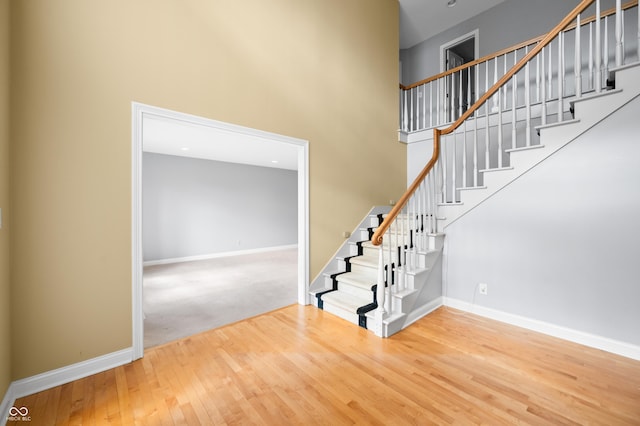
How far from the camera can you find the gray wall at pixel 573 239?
2.22 m

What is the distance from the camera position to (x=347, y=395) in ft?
5.71

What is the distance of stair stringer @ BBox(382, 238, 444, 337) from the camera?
103 inches

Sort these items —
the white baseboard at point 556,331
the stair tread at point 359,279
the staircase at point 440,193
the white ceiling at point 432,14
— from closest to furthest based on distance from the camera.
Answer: the white baseboard at point 556,331, the staircase at point 440,193, the stair tread at point 359,279, the white ceiling at point 432,14

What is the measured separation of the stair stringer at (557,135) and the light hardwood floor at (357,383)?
1455 mm

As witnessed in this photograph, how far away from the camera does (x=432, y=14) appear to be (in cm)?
514

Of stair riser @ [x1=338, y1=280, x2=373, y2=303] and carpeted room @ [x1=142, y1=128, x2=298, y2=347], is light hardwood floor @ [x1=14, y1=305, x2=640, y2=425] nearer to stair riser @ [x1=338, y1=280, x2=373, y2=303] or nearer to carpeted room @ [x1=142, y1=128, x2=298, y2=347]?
stair riser @ [x1=338, y1=280, x2=373, y2=303]

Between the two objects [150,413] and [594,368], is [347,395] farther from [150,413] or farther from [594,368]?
[594,368]

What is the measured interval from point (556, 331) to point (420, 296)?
4.08ft

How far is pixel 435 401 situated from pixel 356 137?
332 cm

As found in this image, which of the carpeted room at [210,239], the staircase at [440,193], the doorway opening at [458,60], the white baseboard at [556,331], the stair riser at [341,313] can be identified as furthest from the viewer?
the doorway opening at [458,60]

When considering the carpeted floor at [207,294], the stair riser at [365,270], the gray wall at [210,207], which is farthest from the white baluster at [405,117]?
the gray wall at [210,207]

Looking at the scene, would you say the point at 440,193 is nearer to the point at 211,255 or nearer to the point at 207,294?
the point at 207,294

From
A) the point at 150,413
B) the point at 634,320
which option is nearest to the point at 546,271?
the point at 634,320

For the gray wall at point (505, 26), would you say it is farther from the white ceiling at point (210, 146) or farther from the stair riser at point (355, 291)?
the stair riser at point (355, 291)
